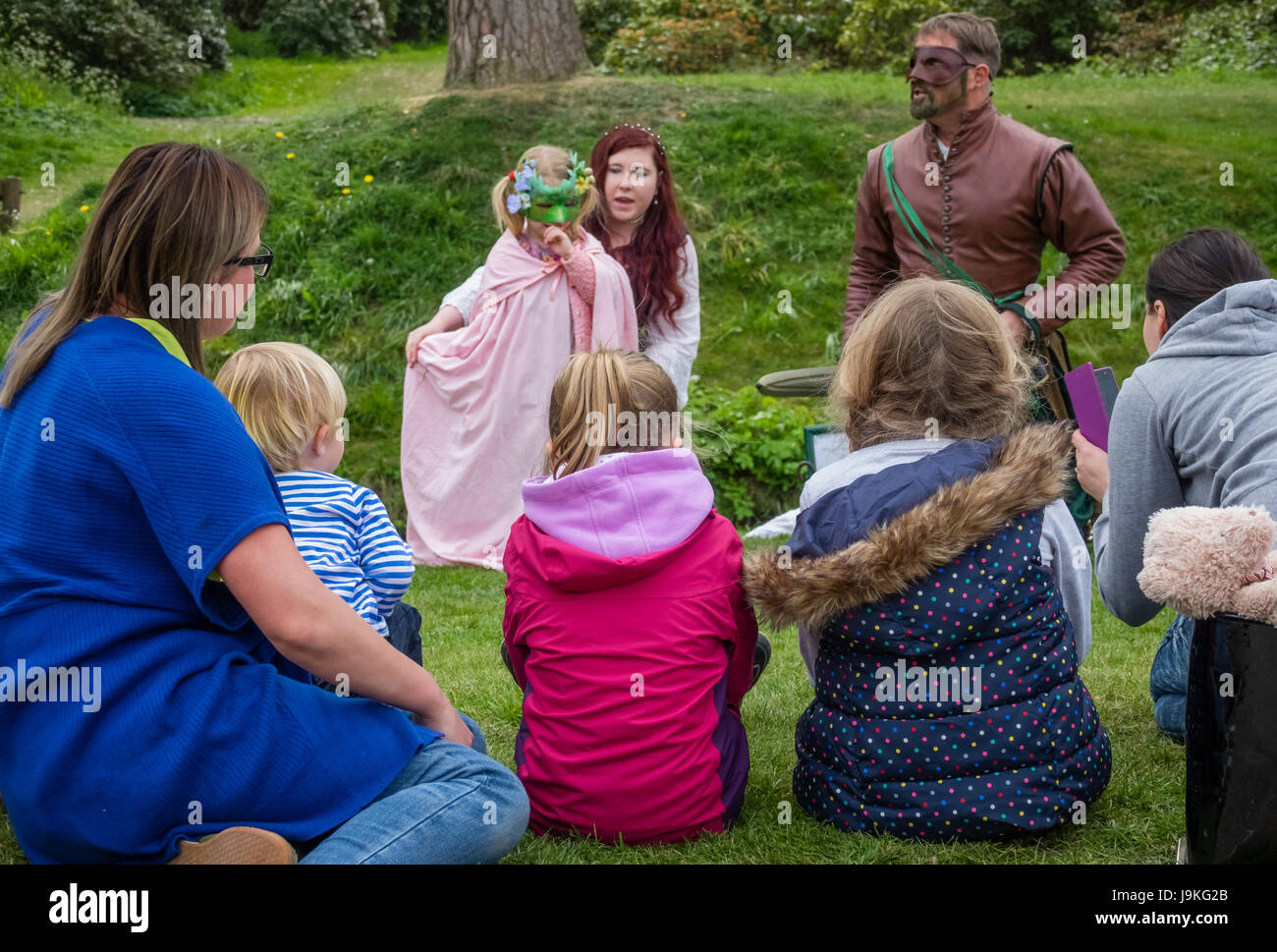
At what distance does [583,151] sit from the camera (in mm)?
10508

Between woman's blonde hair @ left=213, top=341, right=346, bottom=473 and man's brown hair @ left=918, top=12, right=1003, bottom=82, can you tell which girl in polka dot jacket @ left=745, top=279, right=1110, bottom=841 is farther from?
man's brown hair @ left=918, top=12, right=1003, bottom=82

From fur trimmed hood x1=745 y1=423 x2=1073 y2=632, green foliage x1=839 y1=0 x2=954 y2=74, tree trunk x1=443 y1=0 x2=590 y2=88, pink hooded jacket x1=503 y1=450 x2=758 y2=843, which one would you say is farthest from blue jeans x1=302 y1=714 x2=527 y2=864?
green foliage x1=839 y1=0 x2=954 y2=74

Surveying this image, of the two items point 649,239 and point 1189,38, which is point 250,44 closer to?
point 1189,38

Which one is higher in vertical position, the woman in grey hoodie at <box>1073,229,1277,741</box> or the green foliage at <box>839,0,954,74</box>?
the green foliage at <box>839,0,954,74</box>

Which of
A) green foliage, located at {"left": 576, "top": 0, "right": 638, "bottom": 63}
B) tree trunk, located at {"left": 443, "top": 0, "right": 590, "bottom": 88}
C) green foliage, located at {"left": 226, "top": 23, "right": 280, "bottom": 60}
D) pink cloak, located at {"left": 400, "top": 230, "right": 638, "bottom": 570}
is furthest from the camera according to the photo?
green foliage, located at {"left": 226, "top": 23, "right": 280, "bottom": 60}

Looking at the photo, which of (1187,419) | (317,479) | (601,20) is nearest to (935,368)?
(1187,419)

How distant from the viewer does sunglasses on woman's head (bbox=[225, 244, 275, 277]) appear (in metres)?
2.44

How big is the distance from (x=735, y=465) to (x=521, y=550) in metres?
A: 4.90

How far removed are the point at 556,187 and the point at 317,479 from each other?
317cm

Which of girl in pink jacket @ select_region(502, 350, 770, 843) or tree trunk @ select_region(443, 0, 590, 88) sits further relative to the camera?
tree trunk @ select_region(443, 0, 590, 88)

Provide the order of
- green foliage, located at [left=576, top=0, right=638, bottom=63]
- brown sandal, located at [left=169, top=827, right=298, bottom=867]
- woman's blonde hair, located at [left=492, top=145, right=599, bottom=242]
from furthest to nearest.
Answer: green foliage, located at [left=576, top=0, right=638, bottom=63] < woman's blonde hair, located at [left=492, top=145, right=599, bottom=242] < brown sandal, located at [left=169, top=827, right=298, bottom=867]

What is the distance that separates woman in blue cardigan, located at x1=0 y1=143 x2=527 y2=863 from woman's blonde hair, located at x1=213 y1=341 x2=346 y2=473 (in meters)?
0.61

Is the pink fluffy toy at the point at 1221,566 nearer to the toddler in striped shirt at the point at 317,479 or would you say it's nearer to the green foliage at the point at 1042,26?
the toddler in striped shirt at the point at 317,479
